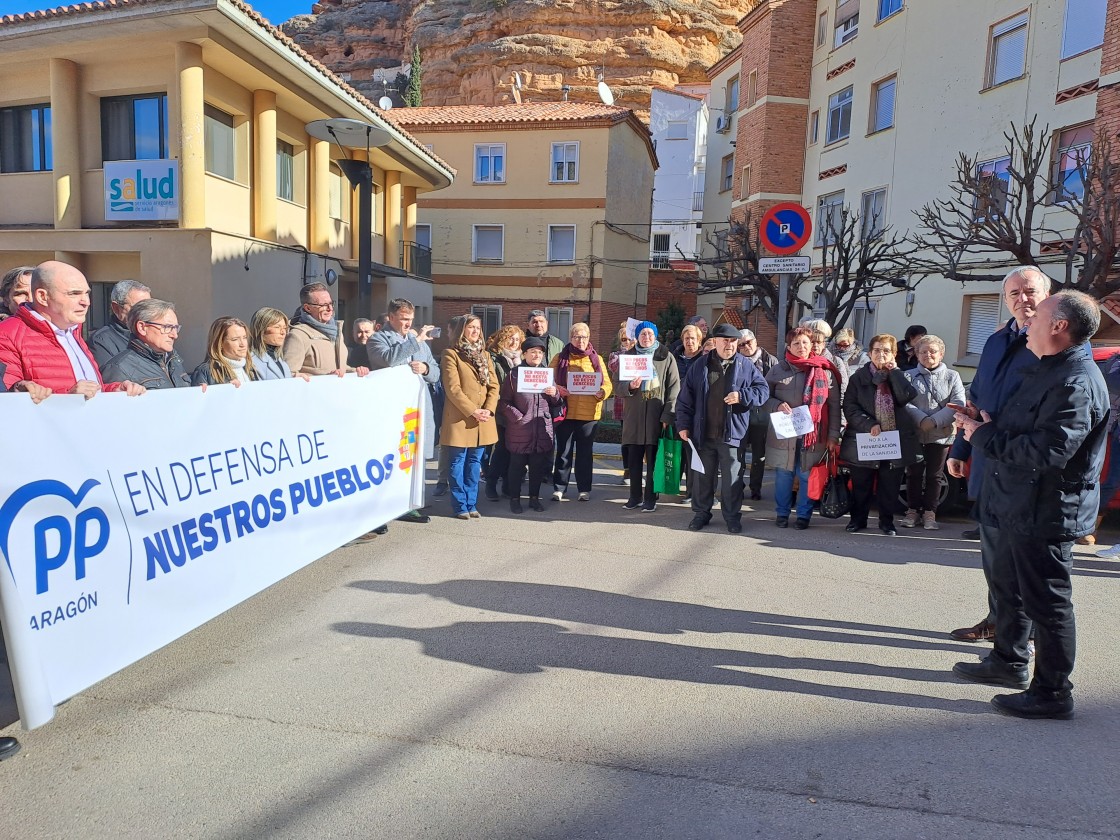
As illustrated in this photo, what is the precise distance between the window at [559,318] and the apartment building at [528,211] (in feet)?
0.17

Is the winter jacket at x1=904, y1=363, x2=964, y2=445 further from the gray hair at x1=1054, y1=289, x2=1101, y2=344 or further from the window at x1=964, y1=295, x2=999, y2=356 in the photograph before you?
the window at x1=964, y1=295, x2=999, y2=356

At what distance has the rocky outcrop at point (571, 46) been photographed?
49.2m

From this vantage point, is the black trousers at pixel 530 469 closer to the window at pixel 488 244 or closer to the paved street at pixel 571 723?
the paved street at pixel 571 723

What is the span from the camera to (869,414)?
696 centimetres

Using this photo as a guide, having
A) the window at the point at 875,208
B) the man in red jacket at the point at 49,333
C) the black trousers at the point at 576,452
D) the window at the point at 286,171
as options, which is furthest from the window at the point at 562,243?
the man in red jacket at the point at 49,333

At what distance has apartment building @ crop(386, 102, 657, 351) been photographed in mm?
29688

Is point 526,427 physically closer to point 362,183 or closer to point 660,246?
point 362,183

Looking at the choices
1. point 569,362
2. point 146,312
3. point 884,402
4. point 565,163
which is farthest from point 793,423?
point 565,163

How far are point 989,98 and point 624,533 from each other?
695 inches

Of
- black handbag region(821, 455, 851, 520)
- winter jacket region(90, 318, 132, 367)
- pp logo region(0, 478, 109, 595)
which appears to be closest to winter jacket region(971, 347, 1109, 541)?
black handbag region(821, 455, 851, 520)

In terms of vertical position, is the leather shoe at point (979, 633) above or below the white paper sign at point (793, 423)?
below

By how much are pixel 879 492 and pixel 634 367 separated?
103 inches

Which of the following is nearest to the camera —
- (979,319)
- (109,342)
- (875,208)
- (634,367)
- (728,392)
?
(109,342)

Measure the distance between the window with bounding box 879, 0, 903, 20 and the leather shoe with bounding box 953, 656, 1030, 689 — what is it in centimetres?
2320
